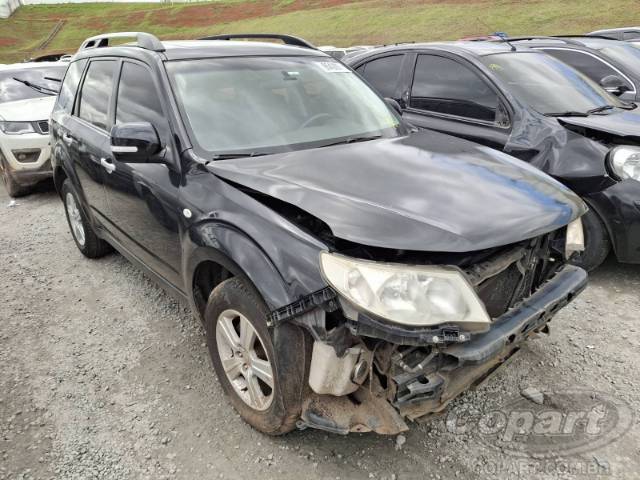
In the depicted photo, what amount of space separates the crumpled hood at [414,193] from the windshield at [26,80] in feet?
22.0

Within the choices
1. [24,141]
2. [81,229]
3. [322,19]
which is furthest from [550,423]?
[322,19]

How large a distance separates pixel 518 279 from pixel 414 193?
612 mm

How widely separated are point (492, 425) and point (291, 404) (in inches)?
42.0

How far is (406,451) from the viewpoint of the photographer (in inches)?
91.4

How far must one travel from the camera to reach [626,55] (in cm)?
653

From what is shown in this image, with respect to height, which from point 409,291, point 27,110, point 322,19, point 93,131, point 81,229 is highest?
point 93,131

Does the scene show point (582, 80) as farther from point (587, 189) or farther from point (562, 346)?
point (562, 346)

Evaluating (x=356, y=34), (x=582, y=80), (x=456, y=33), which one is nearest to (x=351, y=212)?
(x=582, y=80)

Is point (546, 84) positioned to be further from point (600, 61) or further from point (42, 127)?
point (42, 127)

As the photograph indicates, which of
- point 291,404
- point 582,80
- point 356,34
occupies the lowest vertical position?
point 356,34

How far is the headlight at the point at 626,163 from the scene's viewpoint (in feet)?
11.3

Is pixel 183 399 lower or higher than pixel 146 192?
lower

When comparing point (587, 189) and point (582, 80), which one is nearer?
point (587, 189)

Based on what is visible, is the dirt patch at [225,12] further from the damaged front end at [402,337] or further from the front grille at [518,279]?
the damaged front end at [402,337]
